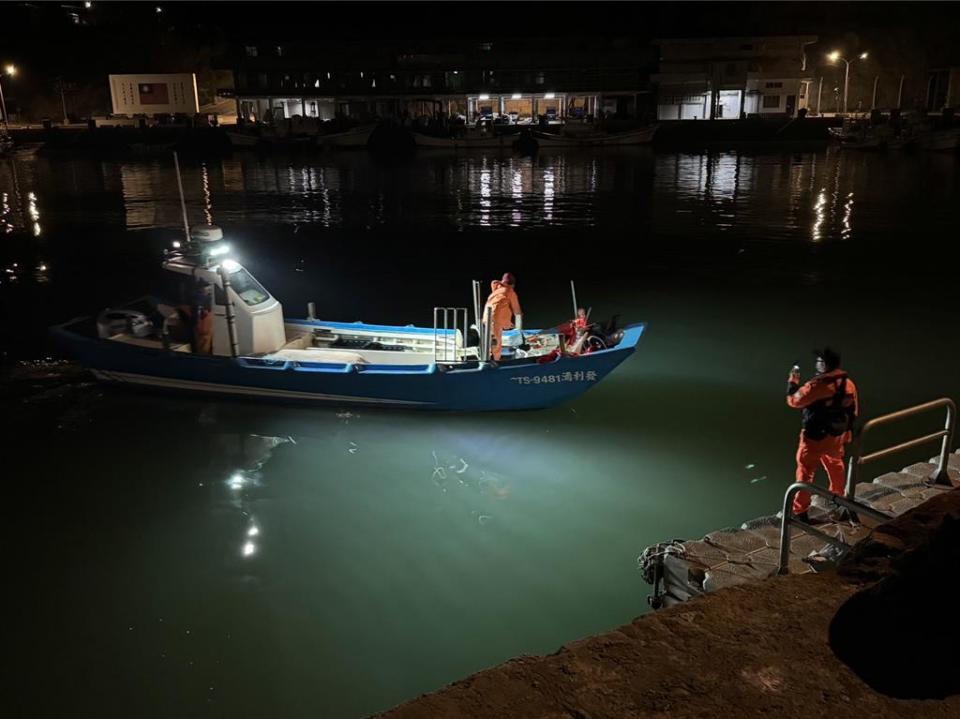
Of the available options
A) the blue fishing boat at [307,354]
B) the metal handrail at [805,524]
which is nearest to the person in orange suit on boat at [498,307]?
the blue fishing boat at [307,354]

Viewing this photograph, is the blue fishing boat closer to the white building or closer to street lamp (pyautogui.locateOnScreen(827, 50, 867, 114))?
the white building

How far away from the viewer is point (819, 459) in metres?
7.39

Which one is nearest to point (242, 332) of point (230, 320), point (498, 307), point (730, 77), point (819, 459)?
point (230, 320)

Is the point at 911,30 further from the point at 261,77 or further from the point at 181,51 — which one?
the point at 181,51

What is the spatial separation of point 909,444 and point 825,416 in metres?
0.77

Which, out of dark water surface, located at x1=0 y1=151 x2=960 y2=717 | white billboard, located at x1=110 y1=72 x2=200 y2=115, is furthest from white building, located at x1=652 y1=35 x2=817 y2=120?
dark water surface, located at x1=0 y1=151 x2=960 y2=717

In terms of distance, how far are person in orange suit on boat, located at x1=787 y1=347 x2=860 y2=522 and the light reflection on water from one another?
2057 cm

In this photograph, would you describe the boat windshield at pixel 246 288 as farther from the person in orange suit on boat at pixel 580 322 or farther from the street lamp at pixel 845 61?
the street lamp at pixel 845 61

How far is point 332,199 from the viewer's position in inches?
1510

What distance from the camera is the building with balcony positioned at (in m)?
64.0

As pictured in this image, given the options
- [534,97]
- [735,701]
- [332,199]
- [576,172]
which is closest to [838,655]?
[735,701]

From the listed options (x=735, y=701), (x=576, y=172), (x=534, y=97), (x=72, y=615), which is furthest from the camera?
(x=534, y=97)

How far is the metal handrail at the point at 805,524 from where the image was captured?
4938mm

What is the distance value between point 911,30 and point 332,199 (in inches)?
2374
